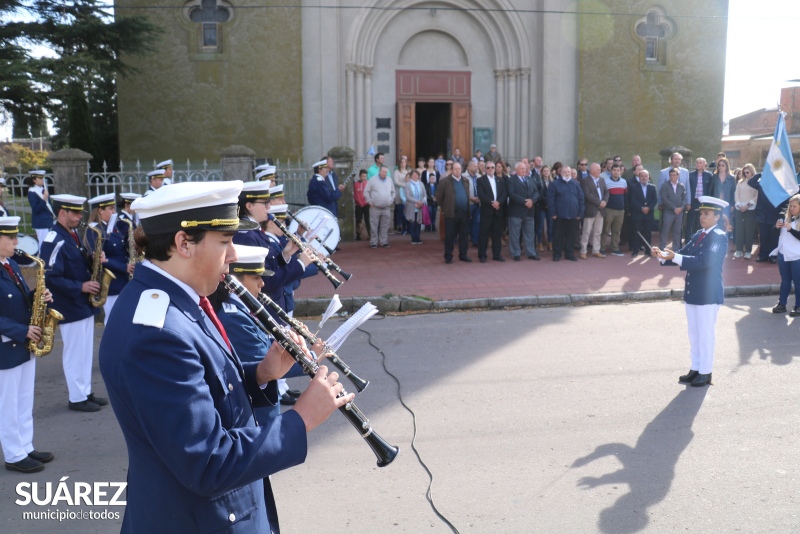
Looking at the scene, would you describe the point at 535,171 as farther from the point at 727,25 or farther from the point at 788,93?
the point at 788,93

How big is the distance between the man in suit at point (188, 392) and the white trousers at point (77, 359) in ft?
15.9

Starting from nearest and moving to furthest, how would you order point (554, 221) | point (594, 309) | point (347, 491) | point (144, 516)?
1. point (144, 516)
2. point (347, 491)
3. point (594, 309)
4. point (554, 221)

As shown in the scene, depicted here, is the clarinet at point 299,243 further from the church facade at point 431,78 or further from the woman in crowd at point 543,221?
the church facade at point 431,78

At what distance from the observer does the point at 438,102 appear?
21.3 metres

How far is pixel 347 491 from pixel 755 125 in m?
62.2

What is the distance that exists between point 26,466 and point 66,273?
2096mm

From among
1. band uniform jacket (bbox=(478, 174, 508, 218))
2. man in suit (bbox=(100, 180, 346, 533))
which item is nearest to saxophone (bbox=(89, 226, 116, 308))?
man in suit (bbox=(100, 180, 346, 533))

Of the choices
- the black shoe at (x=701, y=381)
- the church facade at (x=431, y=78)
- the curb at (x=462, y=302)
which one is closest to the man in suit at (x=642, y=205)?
the curb at (x=462, y=302)

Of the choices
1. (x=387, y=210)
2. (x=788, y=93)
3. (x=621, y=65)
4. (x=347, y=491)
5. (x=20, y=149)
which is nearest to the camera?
(x=347, y=491)

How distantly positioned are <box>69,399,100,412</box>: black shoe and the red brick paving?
5.06 m

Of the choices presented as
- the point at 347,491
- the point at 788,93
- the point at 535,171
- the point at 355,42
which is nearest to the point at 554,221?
the point at 535,171

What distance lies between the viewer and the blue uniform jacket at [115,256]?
7797 mm

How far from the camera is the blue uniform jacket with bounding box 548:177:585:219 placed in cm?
1484

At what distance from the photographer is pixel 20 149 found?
115ft
